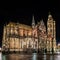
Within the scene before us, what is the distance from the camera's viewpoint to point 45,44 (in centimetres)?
12938

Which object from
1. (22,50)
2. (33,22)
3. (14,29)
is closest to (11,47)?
(22,50)

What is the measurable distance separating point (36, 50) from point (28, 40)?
47.0ft

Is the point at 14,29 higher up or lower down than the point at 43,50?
higher up

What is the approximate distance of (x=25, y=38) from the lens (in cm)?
14912

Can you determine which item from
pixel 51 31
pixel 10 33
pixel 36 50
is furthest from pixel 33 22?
pixel 36 50

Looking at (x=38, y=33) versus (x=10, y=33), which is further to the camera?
(x=10, y=33)

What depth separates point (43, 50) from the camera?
130 metres

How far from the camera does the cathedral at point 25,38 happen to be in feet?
424

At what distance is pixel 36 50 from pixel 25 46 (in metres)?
10.9

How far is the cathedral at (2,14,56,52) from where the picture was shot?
129250 millimetres

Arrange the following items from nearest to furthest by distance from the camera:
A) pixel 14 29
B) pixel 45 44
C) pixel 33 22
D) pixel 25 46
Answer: pixel 45 44 → pixel 25 46 → pixel 14 29 → pixel 33 22

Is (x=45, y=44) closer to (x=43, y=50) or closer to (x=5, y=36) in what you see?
(x=43, y=50)

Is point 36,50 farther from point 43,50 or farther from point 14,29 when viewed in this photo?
point 14,29

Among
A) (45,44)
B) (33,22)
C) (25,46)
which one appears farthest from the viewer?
(33,22)
